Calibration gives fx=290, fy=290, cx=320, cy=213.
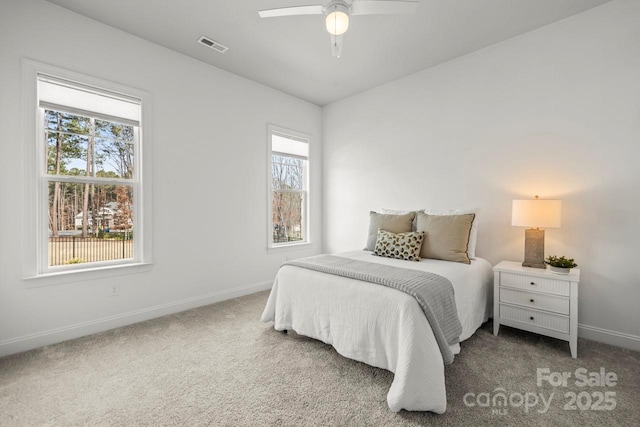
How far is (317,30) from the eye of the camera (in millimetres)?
2779

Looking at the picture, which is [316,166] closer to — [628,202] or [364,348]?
[364,348]

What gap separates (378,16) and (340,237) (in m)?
2.95

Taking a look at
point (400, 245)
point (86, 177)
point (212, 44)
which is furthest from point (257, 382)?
point (212, 44)

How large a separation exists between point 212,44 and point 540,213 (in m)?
3.49

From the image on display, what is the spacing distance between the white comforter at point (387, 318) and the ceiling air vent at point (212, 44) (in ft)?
7.85

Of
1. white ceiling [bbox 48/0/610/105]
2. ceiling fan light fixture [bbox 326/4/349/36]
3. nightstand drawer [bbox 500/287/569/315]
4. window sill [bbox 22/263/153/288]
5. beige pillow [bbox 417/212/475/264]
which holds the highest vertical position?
white ceiling [bbox 48/0/610/105]

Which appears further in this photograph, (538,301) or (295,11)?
(538,301)

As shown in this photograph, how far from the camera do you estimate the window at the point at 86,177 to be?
2439 mm

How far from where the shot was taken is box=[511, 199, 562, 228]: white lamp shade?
2.40 metres

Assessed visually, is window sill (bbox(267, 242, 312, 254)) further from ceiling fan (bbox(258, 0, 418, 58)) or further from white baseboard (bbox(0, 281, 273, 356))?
ceiling fan (bbox(258, 0, 418, 58))

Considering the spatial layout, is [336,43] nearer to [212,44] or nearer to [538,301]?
[212,44]

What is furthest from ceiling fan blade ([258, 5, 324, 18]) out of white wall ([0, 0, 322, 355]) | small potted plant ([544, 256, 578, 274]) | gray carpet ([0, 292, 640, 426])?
small potted plant ([544, 256, 578, 274])

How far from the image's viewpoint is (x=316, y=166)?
188 inches

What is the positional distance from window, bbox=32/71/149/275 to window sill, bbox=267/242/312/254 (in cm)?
162
